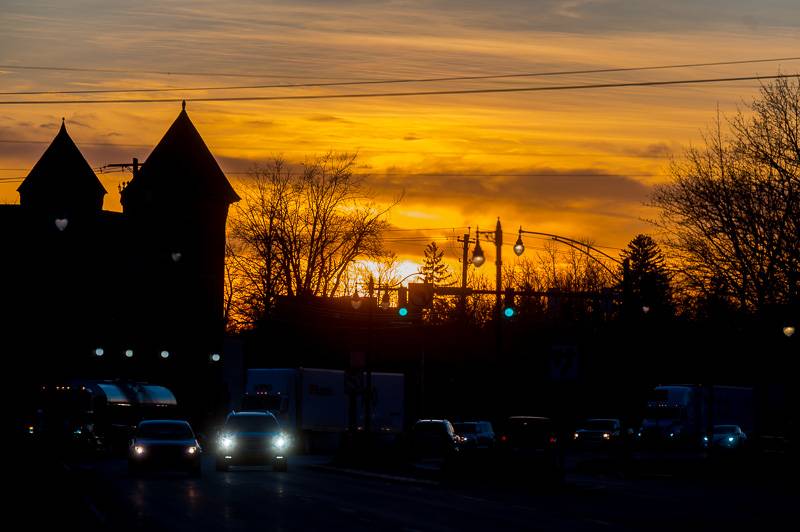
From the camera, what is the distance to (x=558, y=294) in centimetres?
4306

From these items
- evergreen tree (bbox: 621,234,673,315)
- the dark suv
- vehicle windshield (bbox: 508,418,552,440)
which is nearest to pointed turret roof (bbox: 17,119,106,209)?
evergreen tree (bbox: 621,234,673,315)

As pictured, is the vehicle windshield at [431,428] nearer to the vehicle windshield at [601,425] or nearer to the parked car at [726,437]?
the parked car at [726,437]

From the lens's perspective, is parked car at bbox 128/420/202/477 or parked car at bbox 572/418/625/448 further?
parked car at bbox 572/418/625/448

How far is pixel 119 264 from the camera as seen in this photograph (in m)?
118

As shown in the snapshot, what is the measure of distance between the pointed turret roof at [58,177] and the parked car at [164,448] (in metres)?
91.9

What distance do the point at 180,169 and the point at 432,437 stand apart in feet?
239

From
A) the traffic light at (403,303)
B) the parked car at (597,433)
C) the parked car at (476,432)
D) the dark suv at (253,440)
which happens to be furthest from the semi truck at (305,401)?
the dark suv at (253,440)

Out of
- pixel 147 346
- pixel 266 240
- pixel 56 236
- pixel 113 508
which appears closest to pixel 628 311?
pixel 113 508

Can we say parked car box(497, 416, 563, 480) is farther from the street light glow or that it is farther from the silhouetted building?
the silhouetted building

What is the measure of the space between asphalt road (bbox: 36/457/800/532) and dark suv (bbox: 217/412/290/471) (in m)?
0.87

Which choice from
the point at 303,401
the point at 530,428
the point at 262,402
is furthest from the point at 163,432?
the point at 303,401

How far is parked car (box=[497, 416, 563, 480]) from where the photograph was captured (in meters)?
36.2

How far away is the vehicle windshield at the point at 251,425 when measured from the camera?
41.0m

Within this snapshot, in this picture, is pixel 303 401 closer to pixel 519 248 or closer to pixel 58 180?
pixel 519 248
